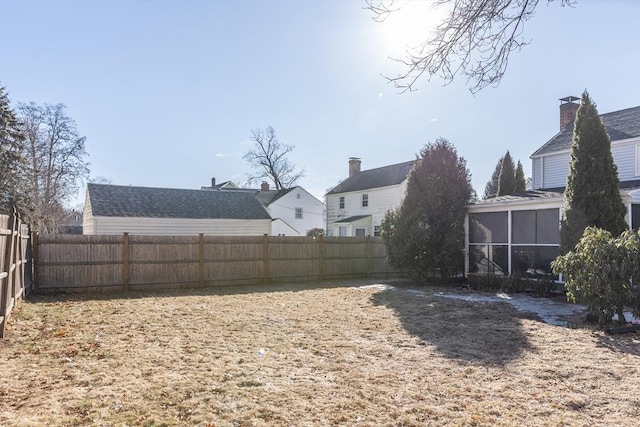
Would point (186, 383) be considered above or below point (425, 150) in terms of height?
below

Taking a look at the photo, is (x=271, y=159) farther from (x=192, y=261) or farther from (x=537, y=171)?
(x=192, y=261)

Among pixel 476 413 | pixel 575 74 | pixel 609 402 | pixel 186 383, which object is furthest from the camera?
pixel 575 74

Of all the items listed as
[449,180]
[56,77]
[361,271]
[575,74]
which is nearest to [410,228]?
[449,180]

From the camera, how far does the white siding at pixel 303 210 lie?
3609 cm

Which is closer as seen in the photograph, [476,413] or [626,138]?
[476,413]

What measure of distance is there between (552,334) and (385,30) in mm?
4926

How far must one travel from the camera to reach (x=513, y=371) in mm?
4578

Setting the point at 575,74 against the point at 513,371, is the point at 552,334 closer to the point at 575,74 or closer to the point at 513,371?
the point at 513,371

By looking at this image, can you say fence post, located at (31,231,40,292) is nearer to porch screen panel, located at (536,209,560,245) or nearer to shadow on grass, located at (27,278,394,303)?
shadow on grass, located at (27,278,394,303)

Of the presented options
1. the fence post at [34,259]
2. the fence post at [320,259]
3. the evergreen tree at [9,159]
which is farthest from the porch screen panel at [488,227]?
the evergreen tree at [9,159]

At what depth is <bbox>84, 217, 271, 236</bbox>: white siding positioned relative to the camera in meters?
19.7

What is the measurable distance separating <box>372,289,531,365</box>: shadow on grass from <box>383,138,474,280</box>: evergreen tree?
2775 mm

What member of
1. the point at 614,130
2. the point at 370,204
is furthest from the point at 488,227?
the point at 370,204

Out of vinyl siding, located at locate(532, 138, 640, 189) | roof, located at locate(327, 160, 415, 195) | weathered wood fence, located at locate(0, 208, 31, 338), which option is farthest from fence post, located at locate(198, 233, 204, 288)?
roof, located at locate(327, 160, 415, 195)
